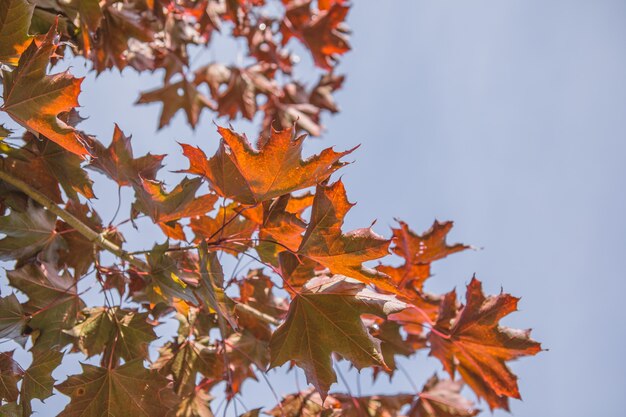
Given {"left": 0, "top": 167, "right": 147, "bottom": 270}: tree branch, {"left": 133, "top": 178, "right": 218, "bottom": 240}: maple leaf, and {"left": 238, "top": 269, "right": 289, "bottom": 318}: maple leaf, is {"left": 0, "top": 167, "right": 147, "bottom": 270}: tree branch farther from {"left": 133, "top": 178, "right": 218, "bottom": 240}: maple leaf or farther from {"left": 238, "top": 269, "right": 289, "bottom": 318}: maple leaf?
{"left": 238, "top": 269, "right": 289, "bottom": 318}: maple leaf

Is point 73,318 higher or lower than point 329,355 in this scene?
higher

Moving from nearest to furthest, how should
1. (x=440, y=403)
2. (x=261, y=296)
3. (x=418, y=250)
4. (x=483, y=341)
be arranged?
(x=483, y=341)
(x=261, y=296)
(x=418, y=250)
(x=440, y=403)

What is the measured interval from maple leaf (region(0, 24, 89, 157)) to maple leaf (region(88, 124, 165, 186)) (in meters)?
0.35

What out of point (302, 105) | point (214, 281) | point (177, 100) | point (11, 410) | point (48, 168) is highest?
point (302, 105)

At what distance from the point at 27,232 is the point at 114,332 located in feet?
1.42

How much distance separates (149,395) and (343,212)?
0.83m

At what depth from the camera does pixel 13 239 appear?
1750mm

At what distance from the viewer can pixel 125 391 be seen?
1672 millimetres

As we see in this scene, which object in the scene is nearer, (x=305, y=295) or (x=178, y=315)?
(x=305, y=295)

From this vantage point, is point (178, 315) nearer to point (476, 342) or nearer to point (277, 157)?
point (277, 157)

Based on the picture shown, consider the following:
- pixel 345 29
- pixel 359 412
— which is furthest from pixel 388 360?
pixel 345 29

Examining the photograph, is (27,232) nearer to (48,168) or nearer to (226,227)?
(48,168)

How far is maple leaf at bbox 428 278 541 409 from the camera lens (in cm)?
203

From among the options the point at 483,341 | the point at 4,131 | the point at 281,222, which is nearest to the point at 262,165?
the point at 281,222
